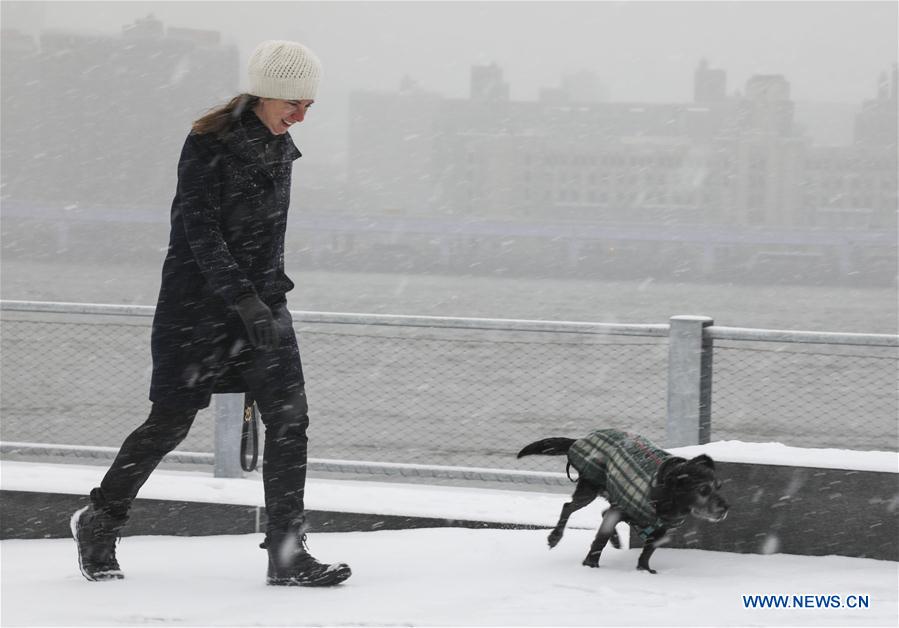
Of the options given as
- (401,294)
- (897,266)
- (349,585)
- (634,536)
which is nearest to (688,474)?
(634,536)

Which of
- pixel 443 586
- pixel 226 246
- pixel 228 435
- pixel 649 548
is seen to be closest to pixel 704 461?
pixel 649 548

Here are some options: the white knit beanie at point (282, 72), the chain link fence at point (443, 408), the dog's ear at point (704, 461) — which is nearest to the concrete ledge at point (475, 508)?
the dog's ear at point (704, 461)

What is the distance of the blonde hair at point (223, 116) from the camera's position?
3662 mm

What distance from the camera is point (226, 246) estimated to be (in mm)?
3627

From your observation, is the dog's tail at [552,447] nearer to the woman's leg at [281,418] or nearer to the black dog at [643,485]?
the black dog at [643,485]

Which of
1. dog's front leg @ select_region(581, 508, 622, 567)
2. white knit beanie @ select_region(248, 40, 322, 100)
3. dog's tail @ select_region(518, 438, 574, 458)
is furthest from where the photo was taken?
dog's tail @ select_region(518, 438, 574, 458)

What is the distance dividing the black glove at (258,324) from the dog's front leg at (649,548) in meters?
1.45

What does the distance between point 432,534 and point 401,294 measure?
93185 millimetres

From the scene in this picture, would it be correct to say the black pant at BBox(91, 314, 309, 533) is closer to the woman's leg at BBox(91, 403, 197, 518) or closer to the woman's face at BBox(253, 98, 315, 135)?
the woman's leg at BBox(91, 403, 197, 518)

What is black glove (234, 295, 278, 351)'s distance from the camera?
3.48 meters

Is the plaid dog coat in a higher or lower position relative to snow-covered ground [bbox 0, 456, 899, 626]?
higher

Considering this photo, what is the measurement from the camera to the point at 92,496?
3.84 metres

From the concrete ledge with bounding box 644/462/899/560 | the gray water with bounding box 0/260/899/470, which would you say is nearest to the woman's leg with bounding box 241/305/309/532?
the concrete ledge with bounding box 644/462/899/560

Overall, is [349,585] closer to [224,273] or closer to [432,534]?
[432,534]
